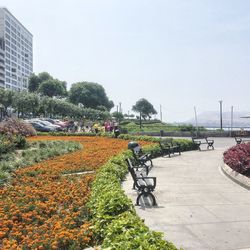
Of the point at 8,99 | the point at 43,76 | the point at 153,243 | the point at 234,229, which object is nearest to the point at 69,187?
the point at 234,229

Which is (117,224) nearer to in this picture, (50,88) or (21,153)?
(21,153)

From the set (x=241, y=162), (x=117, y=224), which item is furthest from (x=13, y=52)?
(x=117, y=224)

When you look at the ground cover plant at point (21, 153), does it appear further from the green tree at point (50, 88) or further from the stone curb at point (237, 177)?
the green tree at point (50, 88)

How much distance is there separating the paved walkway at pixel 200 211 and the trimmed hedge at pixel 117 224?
829 millimetres

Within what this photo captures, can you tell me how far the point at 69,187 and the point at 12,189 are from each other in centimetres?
129

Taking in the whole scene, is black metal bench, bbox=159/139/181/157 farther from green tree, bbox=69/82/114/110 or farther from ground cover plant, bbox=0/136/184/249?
green tree, bbox=69/82/114/110

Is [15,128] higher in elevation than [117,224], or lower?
higher

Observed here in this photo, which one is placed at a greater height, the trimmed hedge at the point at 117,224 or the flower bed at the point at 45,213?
the trimmed hedge at the point at 117,224

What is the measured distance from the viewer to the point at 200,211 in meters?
7.54

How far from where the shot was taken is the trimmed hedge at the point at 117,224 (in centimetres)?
407

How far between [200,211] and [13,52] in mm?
152772

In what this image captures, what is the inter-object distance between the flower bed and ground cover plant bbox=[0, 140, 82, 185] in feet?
2.67

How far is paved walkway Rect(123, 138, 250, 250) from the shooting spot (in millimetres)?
5766

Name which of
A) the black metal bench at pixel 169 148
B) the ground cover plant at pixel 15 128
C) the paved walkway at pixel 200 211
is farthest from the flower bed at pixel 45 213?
the ground cover plant at pixel 15 128
